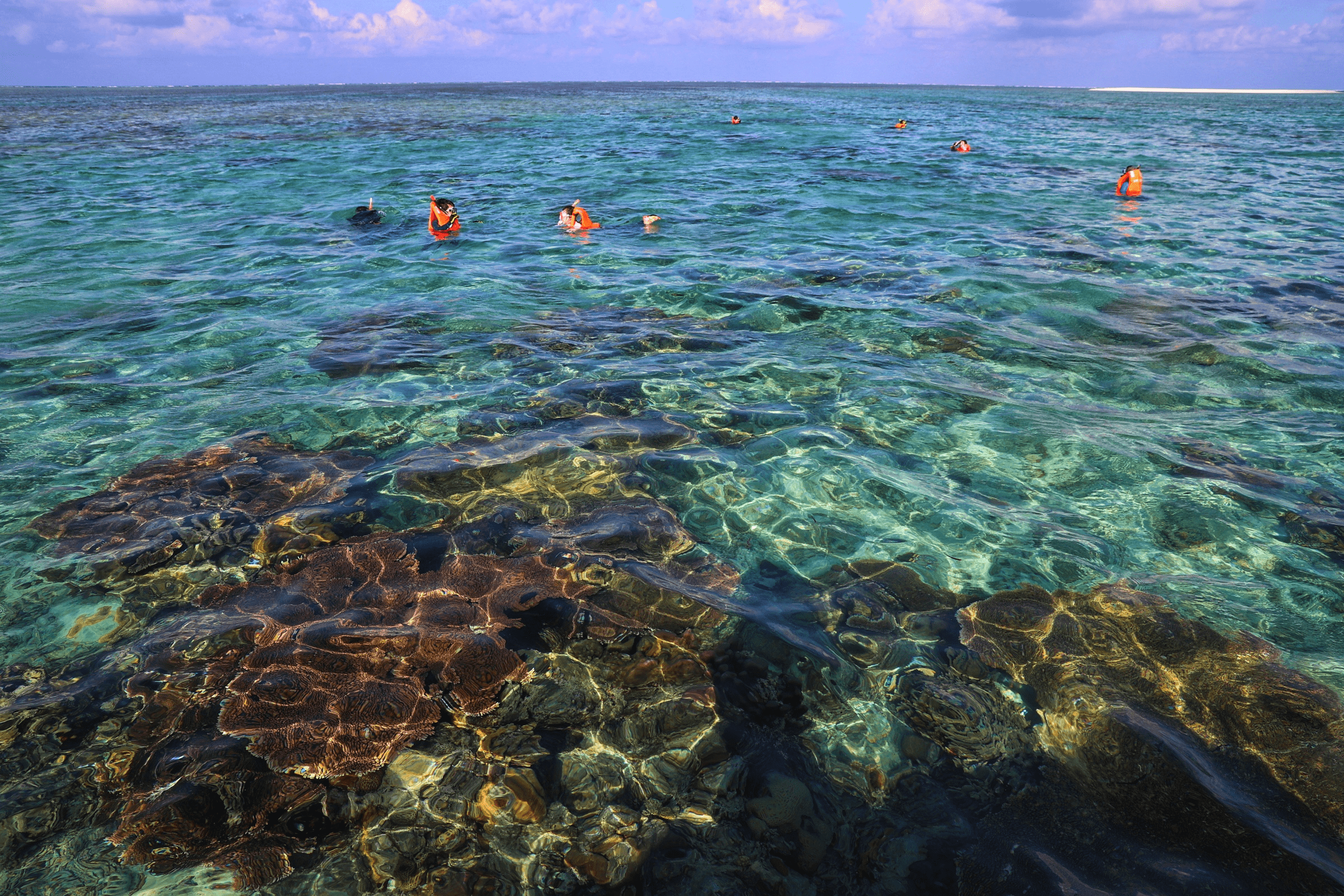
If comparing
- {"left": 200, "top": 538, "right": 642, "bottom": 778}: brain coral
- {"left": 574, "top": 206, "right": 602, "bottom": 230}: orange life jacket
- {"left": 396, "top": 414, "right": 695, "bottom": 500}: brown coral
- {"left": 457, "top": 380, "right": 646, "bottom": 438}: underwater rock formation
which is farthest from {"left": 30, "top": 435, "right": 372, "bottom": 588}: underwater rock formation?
{"left": 574, "top": 206, "right": 602, "bottom": 230}: orange life jacket

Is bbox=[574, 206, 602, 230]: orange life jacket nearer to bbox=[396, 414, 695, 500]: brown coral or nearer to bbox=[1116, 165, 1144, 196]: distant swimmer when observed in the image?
bbox=[396, 414, 695, 500]: brown coral

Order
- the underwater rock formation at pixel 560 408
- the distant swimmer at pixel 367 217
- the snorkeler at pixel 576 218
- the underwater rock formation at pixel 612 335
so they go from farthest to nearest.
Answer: the distant swimmer at pixel 367 217 < the snorkeler at pixel 576 218 < the underwater rock formation at pixel 612 335 < the underwater rock formation at pixel 560 408

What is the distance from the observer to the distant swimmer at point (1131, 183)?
1548cm

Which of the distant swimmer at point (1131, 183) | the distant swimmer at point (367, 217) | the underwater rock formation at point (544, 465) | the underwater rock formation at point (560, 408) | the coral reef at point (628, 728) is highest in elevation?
the distant swimmer at point (1131, 183)

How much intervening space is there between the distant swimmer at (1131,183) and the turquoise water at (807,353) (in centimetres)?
43

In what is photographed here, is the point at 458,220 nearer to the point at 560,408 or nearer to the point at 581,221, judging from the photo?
the point at 581,221

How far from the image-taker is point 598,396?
20.5 feet

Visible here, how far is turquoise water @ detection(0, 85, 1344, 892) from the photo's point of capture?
14.2 feet

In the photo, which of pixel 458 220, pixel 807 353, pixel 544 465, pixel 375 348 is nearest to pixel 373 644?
pixel 544 465

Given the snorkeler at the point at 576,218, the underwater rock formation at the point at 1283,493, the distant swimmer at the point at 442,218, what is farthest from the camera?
the snorkeler at the point at 576,218

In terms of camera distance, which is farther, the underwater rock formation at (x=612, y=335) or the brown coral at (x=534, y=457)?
the underwater rock formation at (x=612, y=335)

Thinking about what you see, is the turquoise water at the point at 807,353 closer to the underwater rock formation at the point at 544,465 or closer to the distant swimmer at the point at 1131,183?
the underwater rock formation at the point at 544,465

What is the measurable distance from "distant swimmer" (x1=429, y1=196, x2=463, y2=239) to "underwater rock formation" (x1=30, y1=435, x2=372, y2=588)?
8.01 metres

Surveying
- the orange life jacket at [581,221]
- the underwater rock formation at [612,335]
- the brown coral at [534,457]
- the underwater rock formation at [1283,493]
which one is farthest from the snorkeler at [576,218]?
the underwater rock formation at [1283,493]
